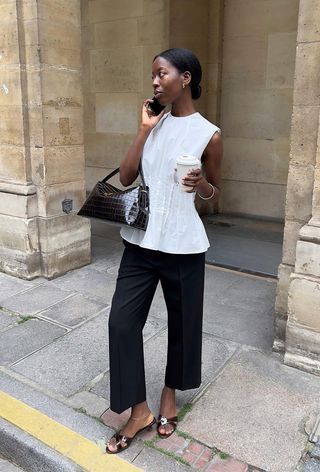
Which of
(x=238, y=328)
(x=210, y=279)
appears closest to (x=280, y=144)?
(x=210, y=279)

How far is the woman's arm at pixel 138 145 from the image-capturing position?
2410 millimetres

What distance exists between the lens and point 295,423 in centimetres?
291

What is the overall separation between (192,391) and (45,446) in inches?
39.0

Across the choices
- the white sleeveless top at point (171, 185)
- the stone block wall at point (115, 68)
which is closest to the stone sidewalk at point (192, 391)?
the white sleeveless top at point (171, 185)

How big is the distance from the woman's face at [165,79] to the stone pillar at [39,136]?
9.11ft

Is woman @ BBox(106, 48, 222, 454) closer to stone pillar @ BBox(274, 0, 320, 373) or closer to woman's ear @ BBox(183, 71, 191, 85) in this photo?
woman's ear @ BBox(183, 71, 191, 85)

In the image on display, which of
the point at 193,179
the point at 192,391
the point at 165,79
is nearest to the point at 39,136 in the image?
the point at 165,79

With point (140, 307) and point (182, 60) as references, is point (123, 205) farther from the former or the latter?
point (182, 60)

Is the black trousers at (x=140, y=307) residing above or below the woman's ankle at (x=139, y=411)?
above

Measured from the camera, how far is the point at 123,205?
2525 mm

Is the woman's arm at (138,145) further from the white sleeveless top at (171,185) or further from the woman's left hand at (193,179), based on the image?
the woman's left hand at (193,179)

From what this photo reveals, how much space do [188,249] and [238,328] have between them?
1.84m

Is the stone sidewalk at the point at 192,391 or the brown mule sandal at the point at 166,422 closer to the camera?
the stone sidewalk at the point at 192,391

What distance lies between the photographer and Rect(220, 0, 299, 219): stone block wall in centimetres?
706
